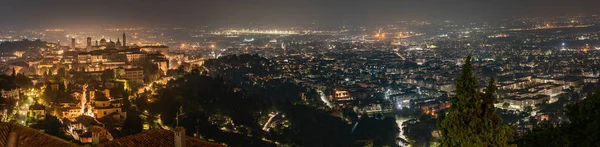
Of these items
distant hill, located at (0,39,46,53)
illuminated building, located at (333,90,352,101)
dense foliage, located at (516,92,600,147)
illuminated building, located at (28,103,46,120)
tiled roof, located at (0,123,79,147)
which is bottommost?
illuminated building, located at (333,90,352,101)

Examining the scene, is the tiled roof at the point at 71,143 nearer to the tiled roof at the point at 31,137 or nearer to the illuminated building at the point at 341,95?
the tiled roof at the point at 31,137

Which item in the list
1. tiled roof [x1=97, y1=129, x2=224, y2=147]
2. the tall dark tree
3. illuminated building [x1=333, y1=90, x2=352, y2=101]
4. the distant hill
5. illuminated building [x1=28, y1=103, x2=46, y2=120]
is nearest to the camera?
the tall dark tree

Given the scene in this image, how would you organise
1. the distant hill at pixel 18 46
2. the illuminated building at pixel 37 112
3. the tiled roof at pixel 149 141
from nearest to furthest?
the tiled roof at pixel 149 141
the illuminated building at pixel 37 112
the distant hill at pixel 18 46

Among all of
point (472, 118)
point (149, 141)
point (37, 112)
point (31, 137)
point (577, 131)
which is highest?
point (472, 118)

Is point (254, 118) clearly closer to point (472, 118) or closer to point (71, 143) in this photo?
point (71, 143)

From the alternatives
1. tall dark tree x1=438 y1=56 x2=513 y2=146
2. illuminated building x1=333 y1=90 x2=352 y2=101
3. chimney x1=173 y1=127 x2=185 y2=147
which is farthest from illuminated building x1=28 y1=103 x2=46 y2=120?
illuminated building x1=333 y1=90 x2=352 y2=101

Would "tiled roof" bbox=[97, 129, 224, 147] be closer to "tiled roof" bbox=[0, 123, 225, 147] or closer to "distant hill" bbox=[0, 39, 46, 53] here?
"tiled roof" bbox=[0, 123, 225, 147]

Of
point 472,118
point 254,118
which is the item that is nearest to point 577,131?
→ point 472,118

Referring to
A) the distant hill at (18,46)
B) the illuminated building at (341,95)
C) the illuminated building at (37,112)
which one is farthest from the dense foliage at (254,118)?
the distant hill at (18,46)

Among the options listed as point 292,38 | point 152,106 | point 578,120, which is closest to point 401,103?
point 152,106
